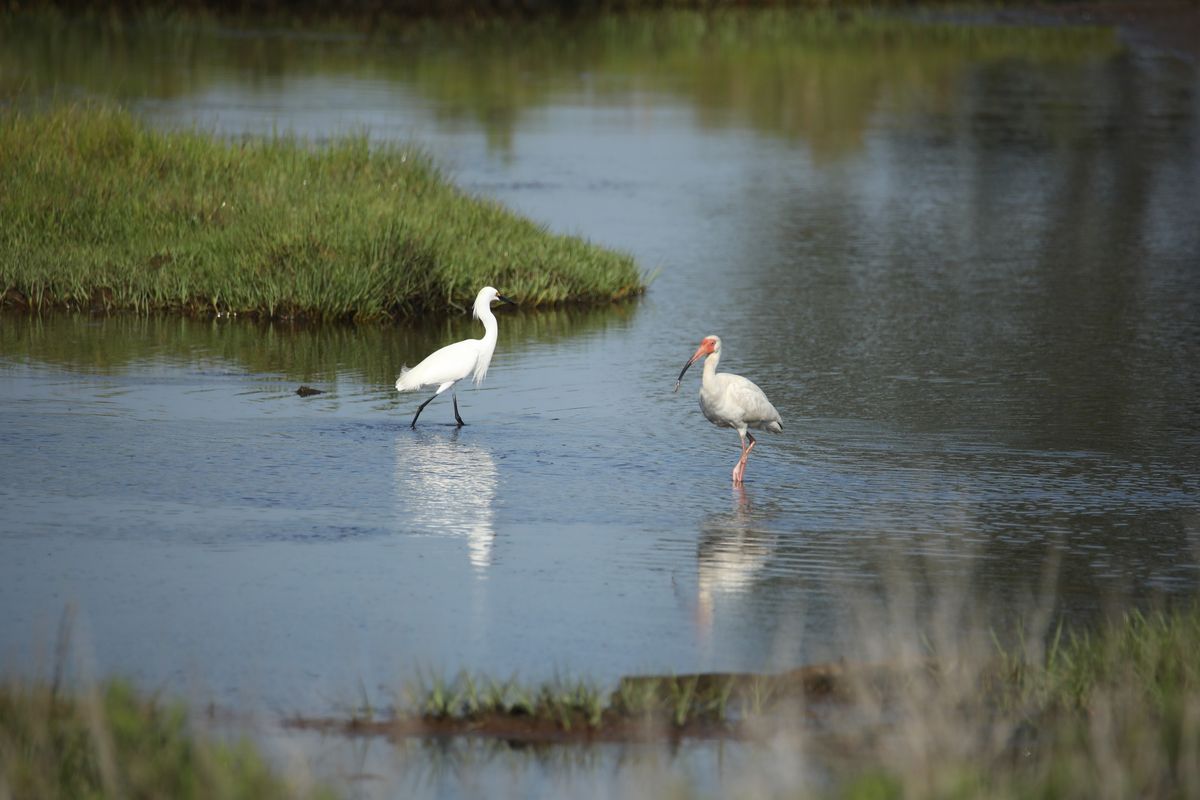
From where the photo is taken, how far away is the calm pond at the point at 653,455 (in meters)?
7.95

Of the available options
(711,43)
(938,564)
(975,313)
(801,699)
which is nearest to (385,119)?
(975,313)

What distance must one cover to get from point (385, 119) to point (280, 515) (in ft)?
62.5

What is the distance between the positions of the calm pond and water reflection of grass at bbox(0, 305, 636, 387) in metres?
0.05

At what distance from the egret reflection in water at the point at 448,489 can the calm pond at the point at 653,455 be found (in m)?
0.03

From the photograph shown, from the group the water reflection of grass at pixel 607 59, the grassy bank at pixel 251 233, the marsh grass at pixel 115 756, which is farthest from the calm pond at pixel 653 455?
the water reflection of grass at pixel 607 59

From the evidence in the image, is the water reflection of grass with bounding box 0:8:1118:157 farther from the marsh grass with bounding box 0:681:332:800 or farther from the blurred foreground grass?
the marsh grass with bounding box 0:681:332:800

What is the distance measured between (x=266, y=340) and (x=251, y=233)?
1.49 metres

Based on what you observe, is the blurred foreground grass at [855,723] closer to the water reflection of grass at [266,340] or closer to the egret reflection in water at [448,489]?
the egret reflection in water at [448,489]

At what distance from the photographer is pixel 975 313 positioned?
52.8 ft

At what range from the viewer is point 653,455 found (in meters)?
11.2

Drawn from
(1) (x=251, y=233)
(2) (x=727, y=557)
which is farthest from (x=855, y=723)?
(1) (x=251, y=233)

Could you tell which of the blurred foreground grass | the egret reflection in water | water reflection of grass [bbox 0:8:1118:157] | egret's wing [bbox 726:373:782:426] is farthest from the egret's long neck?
water reflection of grass [bbox 0:8:1118:157]

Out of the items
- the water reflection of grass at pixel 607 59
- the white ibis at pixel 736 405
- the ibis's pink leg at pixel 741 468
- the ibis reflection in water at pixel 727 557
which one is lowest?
the ibis reflection in water at pixel 727 557

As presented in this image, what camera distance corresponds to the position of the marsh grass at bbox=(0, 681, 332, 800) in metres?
5.51
